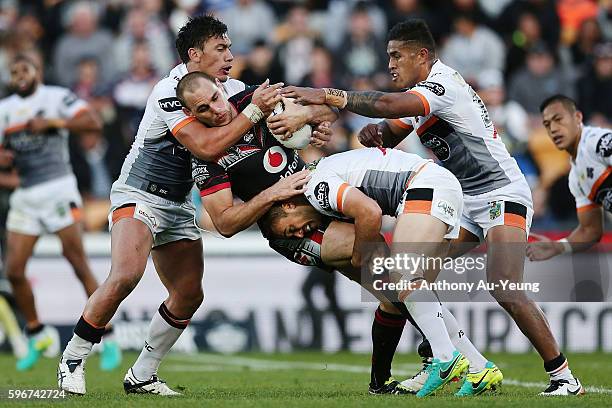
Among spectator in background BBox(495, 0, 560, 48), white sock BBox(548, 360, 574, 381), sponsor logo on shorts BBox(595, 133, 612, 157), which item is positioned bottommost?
white sock BBox(548, 360, 574, 381)

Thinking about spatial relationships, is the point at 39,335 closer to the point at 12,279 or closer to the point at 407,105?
the point at 12,279

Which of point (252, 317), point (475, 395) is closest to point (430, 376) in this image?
point (475, 395)

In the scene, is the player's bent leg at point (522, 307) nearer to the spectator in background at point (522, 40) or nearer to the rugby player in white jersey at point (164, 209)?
the rugby player in white jersey at point (164, 209)

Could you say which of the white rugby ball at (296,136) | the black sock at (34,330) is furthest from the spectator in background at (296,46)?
the white rugby ball at (296,136)

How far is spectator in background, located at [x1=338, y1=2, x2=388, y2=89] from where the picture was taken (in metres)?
18.8

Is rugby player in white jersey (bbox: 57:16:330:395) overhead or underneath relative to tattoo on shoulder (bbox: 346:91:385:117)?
underneath

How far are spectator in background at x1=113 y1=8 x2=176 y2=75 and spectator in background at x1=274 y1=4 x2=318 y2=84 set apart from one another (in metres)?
1.87

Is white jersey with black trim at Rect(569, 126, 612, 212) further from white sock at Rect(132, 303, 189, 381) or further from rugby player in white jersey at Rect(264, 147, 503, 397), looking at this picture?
white sock at Rect(132, 303, 189, 381)

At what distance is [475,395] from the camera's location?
8750mm

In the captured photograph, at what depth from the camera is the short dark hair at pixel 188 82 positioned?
8680 mm

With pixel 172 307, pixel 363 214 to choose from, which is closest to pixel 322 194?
pixel 363 214

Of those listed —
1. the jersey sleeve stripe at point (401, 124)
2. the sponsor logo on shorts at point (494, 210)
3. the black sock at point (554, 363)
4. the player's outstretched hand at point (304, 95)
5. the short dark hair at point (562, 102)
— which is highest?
the short dark hair at point (562, 102)

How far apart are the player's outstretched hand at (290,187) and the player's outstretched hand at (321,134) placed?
1.06ft

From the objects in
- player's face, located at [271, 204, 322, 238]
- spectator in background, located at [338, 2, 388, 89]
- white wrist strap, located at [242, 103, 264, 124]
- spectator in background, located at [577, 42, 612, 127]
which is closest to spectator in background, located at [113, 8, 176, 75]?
spectator in background, located at [338, 2, 388, 89]
